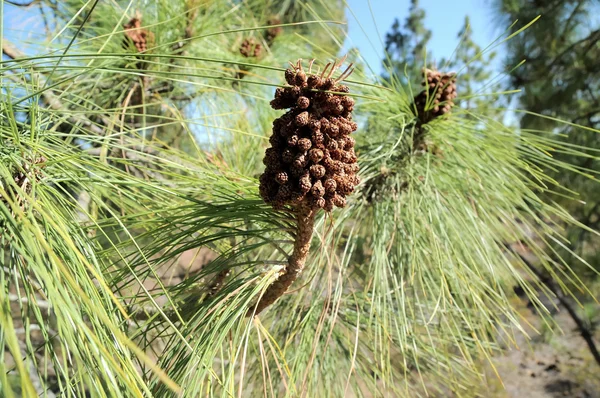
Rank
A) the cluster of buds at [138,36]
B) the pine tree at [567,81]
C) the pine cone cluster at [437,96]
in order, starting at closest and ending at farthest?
the pine cone cluster at [437,96], the cluster of buds at [138,36], the pine tree at [567,81]

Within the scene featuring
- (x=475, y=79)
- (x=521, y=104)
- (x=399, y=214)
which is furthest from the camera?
(x=475, y=79)

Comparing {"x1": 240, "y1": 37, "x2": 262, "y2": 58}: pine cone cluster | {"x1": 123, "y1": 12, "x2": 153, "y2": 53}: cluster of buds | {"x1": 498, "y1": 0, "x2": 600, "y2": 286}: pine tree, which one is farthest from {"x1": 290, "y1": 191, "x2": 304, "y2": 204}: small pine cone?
{"x1": 498, "y1": 0, "x2": 600, "y2": 286}: pine tree

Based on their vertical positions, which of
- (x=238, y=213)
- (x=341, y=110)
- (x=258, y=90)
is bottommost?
(x=238, y=213)

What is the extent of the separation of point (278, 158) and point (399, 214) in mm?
297

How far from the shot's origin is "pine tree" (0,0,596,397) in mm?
310

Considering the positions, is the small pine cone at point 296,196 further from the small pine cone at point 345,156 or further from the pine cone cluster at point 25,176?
the pine cone cluster at point 25,176

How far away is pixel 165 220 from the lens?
1.43 feet

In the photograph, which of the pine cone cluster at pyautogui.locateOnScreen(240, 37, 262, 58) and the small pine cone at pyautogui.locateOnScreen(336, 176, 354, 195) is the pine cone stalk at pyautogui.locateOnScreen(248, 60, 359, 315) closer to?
the small pine cone at pyautogui.locateOnScreen(336, 176, 354, 195)

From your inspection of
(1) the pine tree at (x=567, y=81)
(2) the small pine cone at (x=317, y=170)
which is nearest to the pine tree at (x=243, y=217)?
(2) the small pine cone at (x=317, y=170)

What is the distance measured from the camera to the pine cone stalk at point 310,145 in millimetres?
350

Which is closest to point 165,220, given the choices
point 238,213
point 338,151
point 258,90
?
point 238,213

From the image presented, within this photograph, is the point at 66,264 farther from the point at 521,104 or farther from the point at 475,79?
the point at 475,79

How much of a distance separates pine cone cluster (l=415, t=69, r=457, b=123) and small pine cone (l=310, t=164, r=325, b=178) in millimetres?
299

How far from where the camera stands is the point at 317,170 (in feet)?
1.15
